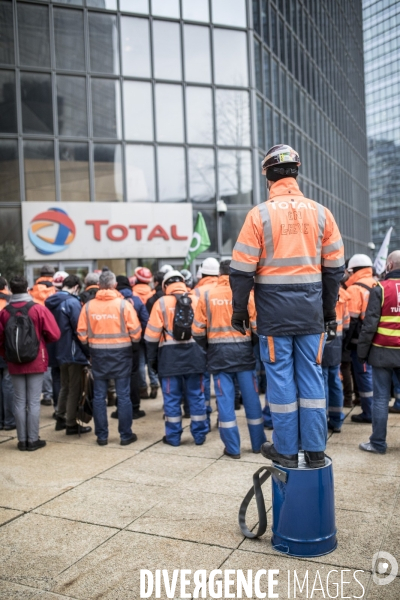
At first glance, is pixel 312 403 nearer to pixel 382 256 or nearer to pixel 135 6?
pixel 382 256

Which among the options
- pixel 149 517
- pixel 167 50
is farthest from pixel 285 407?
pixel 167 50

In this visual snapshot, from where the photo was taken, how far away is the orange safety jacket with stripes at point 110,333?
263 inches

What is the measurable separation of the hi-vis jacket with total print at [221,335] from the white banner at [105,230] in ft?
41.0

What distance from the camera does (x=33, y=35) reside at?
701 inches

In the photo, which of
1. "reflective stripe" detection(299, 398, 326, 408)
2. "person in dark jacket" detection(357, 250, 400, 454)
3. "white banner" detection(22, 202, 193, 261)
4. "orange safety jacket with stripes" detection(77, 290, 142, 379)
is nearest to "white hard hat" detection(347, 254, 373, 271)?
"person in dark jacket" detection(357, 250, 400, 454)

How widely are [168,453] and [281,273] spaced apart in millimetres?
3092

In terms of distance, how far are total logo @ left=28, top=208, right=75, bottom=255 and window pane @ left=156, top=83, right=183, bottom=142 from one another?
4.11m

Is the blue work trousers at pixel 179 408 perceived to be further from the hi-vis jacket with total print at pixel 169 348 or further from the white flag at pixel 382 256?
the white flag at pixel 382 256

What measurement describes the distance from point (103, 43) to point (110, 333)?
14697mm

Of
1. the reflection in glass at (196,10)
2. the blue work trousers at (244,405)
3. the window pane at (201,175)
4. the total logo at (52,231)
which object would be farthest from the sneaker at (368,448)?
the reflection in glass at (196,10)

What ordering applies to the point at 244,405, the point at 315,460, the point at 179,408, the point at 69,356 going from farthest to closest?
the point at 69,356 → the point at 179,408 → the point at 244,405 → the point at 315,460

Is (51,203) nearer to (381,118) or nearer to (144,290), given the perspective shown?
(144,290)

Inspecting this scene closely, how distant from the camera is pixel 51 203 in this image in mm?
17797

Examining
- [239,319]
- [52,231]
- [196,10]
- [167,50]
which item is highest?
[196,10]
